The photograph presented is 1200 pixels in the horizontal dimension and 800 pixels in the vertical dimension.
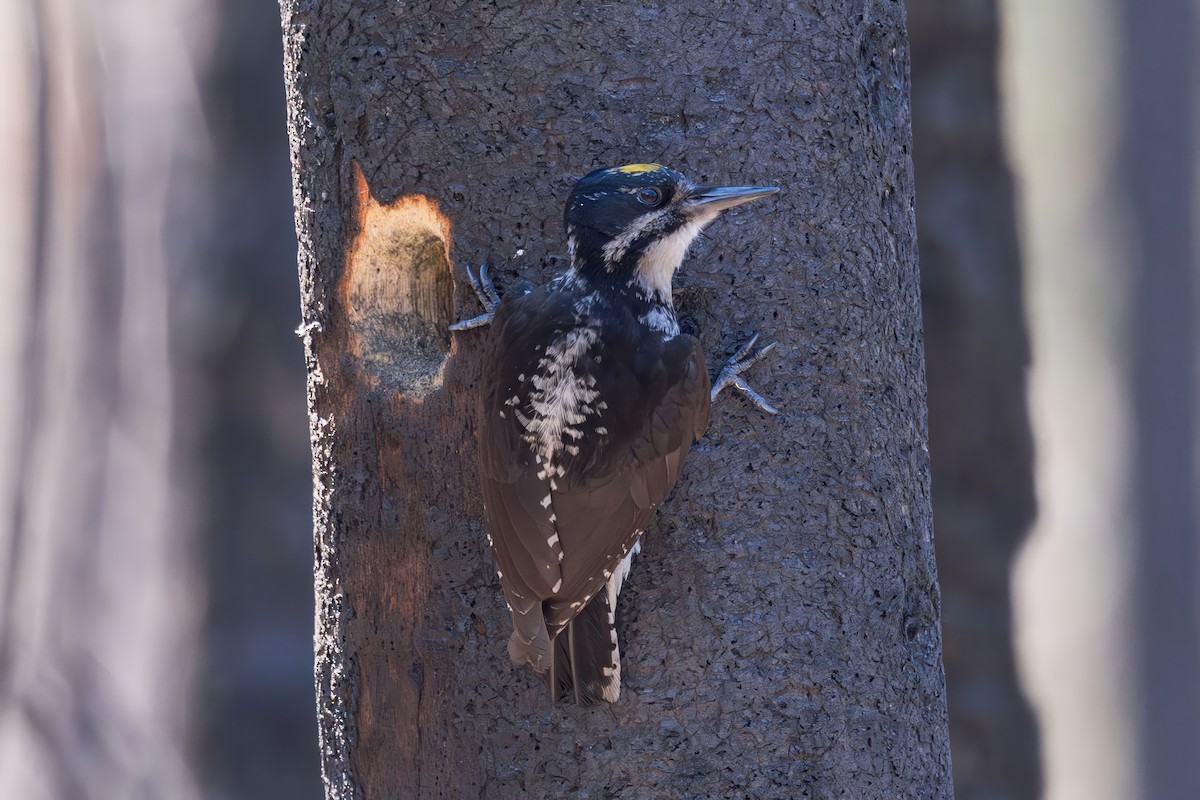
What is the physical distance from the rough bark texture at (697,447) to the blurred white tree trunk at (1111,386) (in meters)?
2.69

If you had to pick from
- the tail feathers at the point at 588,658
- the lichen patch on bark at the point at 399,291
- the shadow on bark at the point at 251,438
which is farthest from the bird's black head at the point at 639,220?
the shadow on bark at the point at 251,438

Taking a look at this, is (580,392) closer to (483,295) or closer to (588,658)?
(483,295)

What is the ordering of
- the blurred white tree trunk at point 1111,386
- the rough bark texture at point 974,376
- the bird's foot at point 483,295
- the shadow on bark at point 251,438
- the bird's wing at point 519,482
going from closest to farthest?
the bird's wing at point 519,482
the bird's foot at point 483,295
the blurred white tree trunk at point 1111,386
the rough bark texture at point 974,376
the shadow on bark at point 251,438

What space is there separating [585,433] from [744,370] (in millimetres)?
279

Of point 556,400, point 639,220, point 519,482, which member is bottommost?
point 519,482

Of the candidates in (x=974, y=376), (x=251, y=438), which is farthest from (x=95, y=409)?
(x=974, y=376)

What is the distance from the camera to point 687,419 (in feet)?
6.26

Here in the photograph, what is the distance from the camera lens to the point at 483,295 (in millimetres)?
2023

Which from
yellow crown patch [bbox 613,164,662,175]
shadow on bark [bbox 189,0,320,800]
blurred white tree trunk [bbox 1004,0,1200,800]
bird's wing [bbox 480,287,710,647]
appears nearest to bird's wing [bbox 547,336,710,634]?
bird's wing [bbox 480,287,710,647]

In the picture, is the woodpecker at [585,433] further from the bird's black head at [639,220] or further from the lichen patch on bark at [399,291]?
the lichen patch on bark at [399,291]

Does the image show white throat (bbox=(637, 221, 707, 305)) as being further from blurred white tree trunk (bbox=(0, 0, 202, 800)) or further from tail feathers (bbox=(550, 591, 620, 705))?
blurred white tree trunk (bbox=(0, 0, 202, 800))

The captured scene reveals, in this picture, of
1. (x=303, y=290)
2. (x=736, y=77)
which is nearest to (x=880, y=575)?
(x=736, y=77)

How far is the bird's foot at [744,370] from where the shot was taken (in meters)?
1.95

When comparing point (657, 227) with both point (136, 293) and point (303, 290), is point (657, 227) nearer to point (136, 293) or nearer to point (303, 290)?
point (303, 290)
